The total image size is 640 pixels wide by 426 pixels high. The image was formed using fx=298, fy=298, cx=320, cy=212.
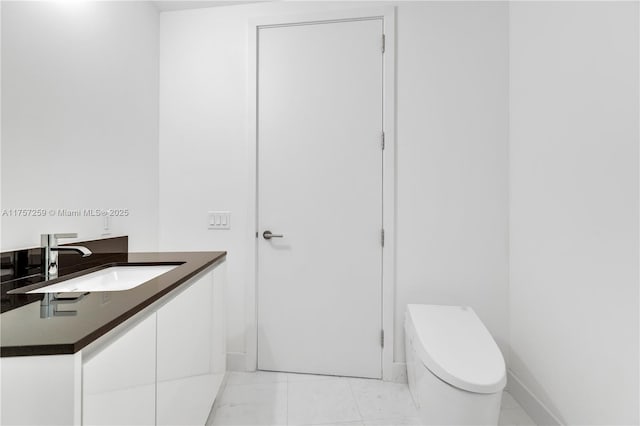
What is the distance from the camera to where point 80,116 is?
1.43m

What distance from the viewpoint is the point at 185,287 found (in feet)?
3.68

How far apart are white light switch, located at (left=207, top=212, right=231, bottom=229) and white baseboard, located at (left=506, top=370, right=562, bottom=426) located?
1.93m

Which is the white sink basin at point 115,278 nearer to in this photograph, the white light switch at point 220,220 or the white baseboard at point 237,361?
the white light switch at point 220,220

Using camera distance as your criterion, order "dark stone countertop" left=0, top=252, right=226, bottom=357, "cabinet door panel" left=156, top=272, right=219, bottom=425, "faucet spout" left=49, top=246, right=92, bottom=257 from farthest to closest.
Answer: "faucet spout" left=49, top=246, right=92, bottom=257 < "cabinet door panel" left=156, top=272, right=219, bottom=425 < "dark stone countertop" left=0, top=252, right=226, bottom=357

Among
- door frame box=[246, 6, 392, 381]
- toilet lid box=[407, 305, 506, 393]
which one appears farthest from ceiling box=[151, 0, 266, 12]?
toilet lid box=[407, 305, 506, 393]

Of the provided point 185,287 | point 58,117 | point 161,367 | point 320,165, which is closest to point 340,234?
point 320,165

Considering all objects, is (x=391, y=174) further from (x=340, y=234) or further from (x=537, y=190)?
(x=537, y=190)

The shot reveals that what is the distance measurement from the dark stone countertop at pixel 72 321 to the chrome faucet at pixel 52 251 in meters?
0.10

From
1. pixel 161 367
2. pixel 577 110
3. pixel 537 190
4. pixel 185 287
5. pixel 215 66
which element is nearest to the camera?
pixel 161 367

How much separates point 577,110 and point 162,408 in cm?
191

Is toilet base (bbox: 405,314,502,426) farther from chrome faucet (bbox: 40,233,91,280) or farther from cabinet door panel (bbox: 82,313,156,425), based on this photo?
chrome faucet (bbox: 40,233,91,280)

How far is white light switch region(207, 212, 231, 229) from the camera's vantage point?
197cm

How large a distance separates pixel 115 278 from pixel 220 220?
719 mm

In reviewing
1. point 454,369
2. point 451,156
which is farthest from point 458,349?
point 451,156
